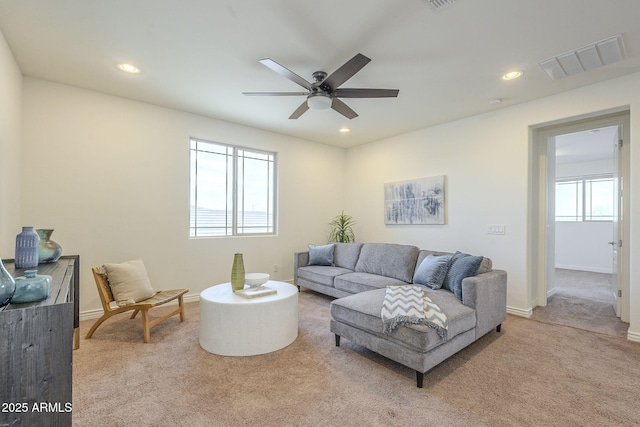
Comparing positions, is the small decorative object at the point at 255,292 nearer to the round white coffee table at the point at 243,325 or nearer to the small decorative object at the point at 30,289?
the round white coffee table at the point at 243,325

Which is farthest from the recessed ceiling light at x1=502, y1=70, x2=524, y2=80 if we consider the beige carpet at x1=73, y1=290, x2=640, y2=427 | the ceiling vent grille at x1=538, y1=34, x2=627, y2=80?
the beige carpet at x1=73, y1=290, x2=640, y2=427

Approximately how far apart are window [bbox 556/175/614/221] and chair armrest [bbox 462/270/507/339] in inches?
244

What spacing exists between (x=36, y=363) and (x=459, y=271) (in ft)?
10.3

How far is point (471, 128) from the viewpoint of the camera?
14.0 ft

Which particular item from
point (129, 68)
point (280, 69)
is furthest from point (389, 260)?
point (129, 68)

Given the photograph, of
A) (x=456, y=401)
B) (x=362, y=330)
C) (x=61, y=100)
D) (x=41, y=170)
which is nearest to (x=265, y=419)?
(x=362, y=330)

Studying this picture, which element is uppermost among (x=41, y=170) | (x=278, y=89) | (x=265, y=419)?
(x=278, y=89)

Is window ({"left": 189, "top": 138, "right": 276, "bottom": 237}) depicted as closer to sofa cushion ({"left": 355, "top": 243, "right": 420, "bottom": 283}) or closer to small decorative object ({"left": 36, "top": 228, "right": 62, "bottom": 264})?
sofa cushion ({"left": 355, "top": 243, "right": 420, "bottom": 283})

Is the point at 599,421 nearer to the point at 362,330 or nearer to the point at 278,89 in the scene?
the point at 362,330

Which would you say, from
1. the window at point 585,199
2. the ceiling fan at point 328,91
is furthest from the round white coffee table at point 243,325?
the window at point 585,199

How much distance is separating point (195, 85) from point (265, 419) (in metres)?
3.31

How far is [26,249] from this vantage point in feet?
6.76

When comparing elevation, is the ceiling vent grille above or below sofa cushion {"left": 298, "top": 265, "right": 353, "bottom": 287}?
above

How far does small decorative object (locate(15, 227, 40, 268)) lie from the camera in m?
2.05
